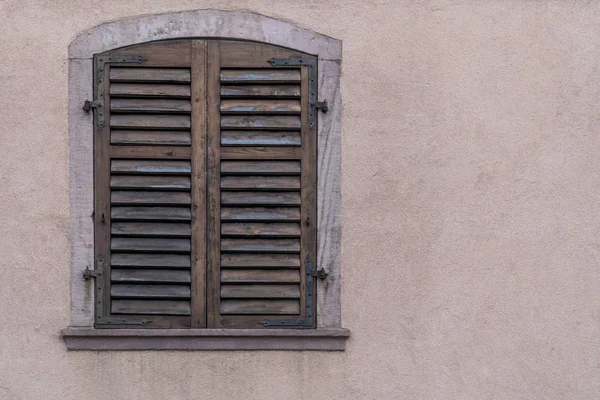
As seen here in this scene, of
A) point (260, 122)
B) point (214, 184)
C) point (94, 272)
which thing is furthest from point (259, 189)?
point (94, 272)

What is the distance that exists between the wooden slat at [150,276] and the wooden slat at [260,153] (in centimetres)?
70

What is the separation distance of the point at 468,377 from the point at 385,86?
66.6 inches

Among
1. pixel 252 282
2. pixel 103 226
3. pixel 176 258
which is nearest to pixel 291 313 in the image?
pixel 252 282

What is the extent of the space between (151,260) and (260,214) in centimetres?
66

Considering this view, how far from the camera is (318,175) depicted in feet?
19.2

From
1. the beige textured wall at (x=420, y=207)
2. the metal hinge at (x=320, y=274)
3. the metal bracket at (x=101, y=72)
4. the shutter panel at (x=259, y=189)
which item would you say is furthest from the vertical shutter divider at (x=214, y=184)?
the metal hinge at (x=320, y=274)

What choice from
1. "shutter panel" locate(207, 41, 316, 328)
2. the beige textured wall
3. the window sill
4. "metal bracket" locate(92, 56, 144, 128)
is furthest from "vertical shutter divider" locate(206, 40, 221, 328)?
"metal bracket" locate(92, 56, 144, 128)

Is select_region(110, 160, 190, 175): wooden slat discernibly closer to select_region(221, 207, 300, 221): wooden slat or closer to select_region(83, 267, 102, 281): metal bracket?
select_region(221, 207, 300, 221): wooden slat

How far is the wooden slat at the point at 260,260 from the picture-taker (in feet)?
19.2

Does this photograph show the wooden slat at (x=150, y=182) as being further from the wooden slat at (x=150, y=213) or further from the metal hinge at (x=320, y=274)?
the metal hinge at (x=320, y=274)

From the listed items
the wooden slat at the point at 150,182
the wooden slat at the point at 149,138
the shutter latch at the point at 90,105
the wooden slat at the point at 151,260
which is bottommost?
the wooden slat at the point at 151,260

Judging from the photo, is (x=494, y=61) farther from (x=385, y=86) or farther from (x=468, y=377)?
(x=468, y=377)

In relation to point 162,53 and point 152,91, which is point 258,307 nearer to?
point 152,91

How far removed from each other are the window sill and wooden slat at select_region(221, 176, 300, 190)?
2.60 ft
